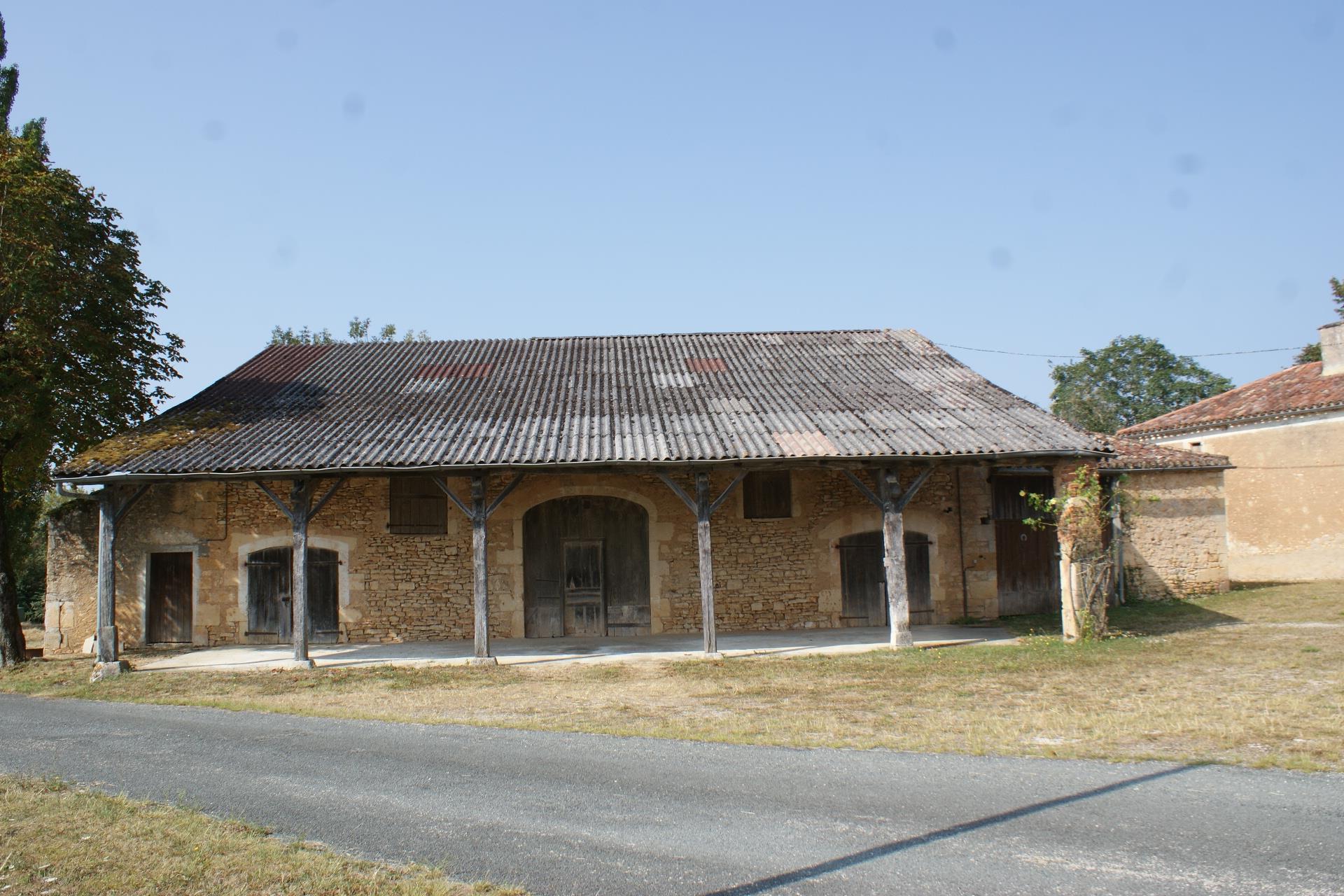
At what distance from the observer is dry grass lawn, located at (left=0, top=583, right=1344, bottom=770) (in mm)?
6582

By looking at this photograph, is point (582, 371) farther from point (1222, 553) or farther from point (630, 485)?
point (1222, 553)

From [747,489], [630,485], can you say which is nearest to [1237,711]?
[747,489]

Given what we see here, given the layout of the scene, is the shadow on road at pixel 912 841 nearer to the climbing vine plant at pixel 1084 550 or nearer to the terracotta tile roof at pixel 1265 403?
the climbing vine plant at pixel 1084 550

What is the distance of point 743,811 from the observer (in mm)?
5012

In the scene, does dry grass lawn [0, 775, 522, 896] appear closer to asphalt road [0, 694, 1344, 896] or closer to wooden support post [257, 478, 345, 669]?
asphalt road [0, 694, 1344, 896]

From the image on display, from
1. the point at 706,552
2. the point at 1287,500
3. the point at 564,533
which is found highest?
the point at 1287,500

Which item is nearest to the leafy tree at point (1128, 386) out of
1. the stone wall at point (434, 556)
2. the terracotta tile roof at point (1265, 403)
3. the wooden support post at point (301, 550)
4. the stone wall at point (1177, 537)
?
the terracotta tile roof at point (1265, 403)

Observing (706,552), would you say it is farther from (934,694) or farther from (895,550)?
(934,694)

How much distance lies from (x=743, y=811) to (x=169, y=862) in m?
2.81

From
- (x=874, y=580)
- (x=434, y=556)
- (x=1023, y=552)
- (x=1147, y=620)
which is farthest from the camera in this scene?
(x=1023, y=552)

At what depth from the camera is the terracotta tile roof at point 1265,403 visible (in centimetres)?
1917

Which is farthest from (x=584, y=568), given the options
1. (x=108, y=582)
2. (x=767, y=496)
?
(x=108, y=582)

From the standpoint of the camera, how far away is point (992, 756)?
6121mm

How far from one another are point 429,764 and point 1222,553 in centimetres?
1533
